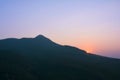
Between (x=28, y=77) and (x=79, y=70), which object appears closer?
(x=28, y=77)

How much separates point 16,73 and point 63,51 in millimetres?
76211

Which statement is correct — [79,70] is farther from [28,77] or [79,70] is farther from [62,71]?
[28,77]

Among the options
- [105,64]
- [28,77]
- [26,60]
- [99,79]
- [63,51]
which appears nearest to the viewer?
[28,77]

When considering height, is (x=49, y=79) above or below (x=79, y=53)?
below

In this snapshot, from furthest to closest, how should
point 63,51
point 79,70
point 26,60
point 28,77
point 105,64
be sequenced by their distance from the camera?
point 63,51, point 105,64, point 26,60, point 79,70, point 28,77

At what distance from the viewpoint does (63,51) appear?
19112 cm

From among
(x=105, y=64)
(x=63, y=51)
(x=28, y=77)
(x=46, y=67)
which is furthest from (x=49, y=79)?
(x=63, y=51)

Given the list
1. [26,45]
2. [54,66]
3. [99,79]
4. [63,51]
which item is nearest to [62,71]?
[54,66]

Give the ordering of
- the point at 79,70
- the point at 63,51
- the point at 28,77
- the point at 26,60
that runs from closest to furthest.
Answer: the point at 28,77 < the point at 79,70 < the point at 26,60 < the point at 63,51

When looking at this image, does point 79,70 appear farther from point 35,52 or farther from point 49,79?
point 35,52

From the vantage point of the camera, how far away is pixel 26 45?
19862cm

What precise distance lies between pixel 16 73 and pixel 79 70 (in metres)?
38.0

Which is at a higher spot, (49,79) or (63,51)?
(63,51)

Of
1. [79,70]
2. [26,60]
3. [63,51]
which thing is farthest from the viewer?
[63,51]
